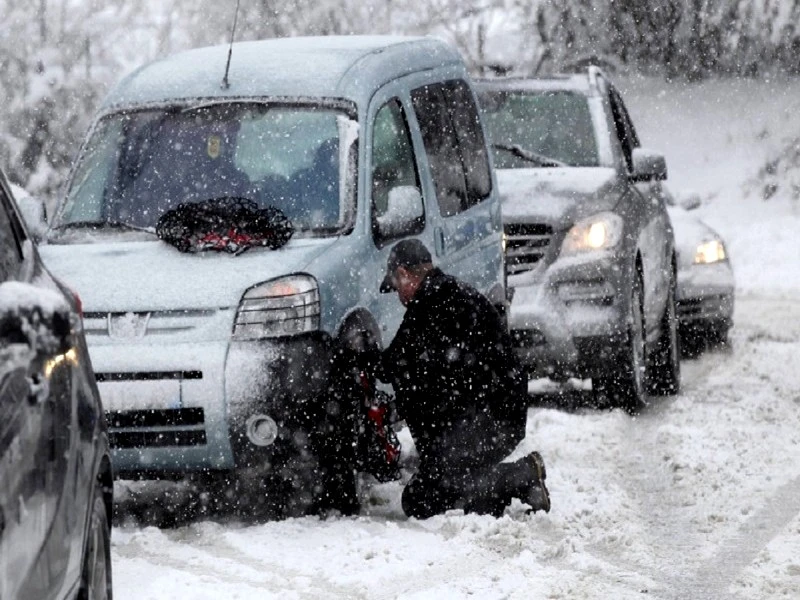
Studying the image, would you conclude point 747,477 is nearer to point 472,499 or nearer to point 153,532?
point 472,499

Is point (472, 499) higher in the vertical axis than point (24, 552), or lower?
lower

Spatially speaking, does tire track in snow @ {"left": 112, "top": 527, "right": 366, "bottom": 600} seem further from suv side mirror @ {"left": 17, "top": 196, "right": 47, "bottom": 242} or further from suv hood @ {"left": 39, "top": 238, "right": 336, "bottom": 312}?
suv side mirror @ {"left": 17, "top": 196, "right": 47, "bottom": 242}

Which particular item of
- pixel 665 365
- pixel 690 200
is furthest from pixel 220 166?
pixel 690 200

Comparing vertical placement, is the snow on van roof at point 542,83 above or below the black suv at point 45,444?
below

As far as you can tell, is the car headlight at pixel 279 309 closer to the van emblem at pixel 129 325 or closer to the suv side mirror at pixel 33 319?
the van emblem at pixel 129 325

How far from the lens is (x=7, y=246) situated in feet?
16.2

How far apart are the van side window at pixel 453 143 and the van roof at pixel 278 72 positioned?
0.76 feet

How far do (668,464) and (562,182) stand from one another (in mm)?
2637

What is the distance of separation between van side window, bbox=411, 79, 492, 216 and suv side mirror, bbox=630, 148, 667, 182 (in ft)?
5.66

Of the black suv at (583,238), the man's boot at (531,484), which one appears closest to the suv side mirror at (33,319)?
the man's boot at (531,484)

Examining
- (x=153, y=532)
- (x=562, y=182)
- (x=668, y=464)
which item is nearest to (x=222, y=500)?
(x=153, y=532)

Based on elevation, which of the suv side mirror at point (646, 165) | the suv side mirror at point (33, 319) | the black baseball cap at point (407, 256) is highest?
the suv side mirror at point (33, 319)

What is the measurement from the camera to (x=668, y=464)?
9625 mm

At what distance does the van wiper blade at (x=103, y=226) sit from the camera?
8.59m
